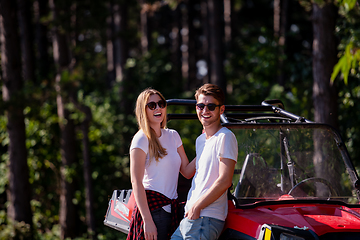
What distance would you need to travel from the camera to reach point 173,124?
44.9 ft

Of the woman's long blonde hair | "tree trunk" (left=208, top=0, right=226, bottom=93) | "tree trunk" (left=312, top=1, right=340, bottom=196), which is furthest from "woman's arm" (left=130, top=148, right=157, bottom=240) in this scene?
"tree trunk" (left=208, top=0, right=226, bottom=93)

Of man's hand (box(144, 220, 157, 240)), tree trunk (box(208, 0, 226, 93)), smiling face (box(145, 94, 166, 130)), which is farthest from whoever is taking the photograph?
tree trunk (box(208, 0, 226, 93))

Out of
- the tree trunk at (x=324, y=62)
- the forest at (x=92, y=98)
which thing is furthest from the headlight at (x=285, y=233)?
the tree trunk at (x=324, y=62)

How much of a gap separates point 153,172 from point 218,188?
1.92 ft

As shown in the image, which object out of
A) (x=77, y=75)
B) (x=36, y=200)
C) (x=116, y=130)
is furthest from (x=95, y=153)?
(x=77, y=75)

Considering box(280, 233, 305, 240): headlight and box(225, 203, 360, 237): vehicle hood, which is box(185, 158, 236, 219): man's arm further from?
box(280, 233, 305, 240): headlight

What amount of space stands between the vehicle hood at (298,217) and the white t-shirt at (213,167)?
0.56 feet

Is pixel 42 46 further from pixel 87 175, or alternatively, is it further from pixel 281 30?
pixel 281 30

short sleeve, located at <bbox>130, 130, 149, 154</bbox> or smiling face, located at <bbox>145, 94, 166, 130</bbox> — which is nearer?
short sleeve, located at <bbox>130, 130, 149, 154</bbox>

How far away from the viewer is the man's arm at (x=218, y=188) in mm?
2805

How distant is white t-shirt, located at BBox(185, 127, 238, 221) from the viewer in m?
2.85

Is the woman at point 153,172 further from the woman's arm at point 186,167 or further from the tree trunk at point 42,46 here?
the tree trunk at point 42,46

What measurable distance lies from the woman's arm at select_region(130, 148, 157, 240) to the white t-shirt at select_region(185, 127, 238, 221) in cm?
30

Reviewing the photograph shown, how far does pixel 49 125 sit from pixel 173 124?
13.2 ft
